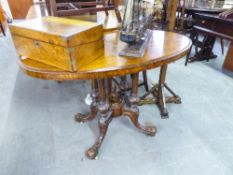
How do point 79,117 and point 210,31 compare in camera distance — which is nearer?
point 79,117

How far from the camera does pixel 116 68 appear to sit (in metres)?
0.79

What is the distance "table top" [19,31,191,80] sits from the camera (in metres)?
0.76

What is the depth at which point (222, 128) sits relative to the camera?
63.8 inches

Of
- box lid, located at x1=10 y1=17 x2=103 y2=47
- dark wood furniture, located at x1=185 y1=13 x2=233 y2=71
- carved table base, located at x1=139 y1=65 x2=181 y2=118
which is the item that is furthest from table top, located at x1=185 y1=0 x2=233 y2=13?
box lid, located at x1=10 y1=17 x2=103 y2=47

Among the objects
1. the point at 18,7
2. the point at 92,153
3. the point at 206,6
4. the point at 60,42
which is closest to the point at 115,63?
the point at 60,42

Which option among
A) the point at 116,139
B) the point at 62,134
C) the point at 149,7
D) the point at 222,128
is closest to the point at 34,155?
the point at 62,134

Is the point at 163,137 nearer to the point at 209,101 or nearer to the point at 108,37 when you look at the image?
the point at 209,101

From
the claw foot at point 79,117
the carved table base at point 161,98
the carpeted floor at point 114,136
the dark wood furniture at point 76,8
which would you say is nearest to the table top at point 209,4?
the carpeted floor at point 114,136

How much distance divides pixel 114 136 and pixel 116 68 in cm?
92

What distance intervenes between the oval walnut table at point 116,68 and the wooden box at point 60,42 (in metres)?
0.04

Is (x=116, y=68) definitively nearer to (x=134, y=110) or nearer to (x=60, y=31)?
(x=60, y=31)

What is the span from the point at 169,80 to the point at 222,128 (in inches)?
37.5

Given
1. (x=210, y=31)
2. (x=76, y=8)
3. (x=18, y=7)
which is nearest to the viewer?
(x=76, y=8)

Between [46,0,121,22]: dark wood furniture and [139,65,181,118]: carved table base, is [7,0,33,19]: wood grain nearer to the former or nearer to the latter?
[46,0,121,22]: dark wood furniture
